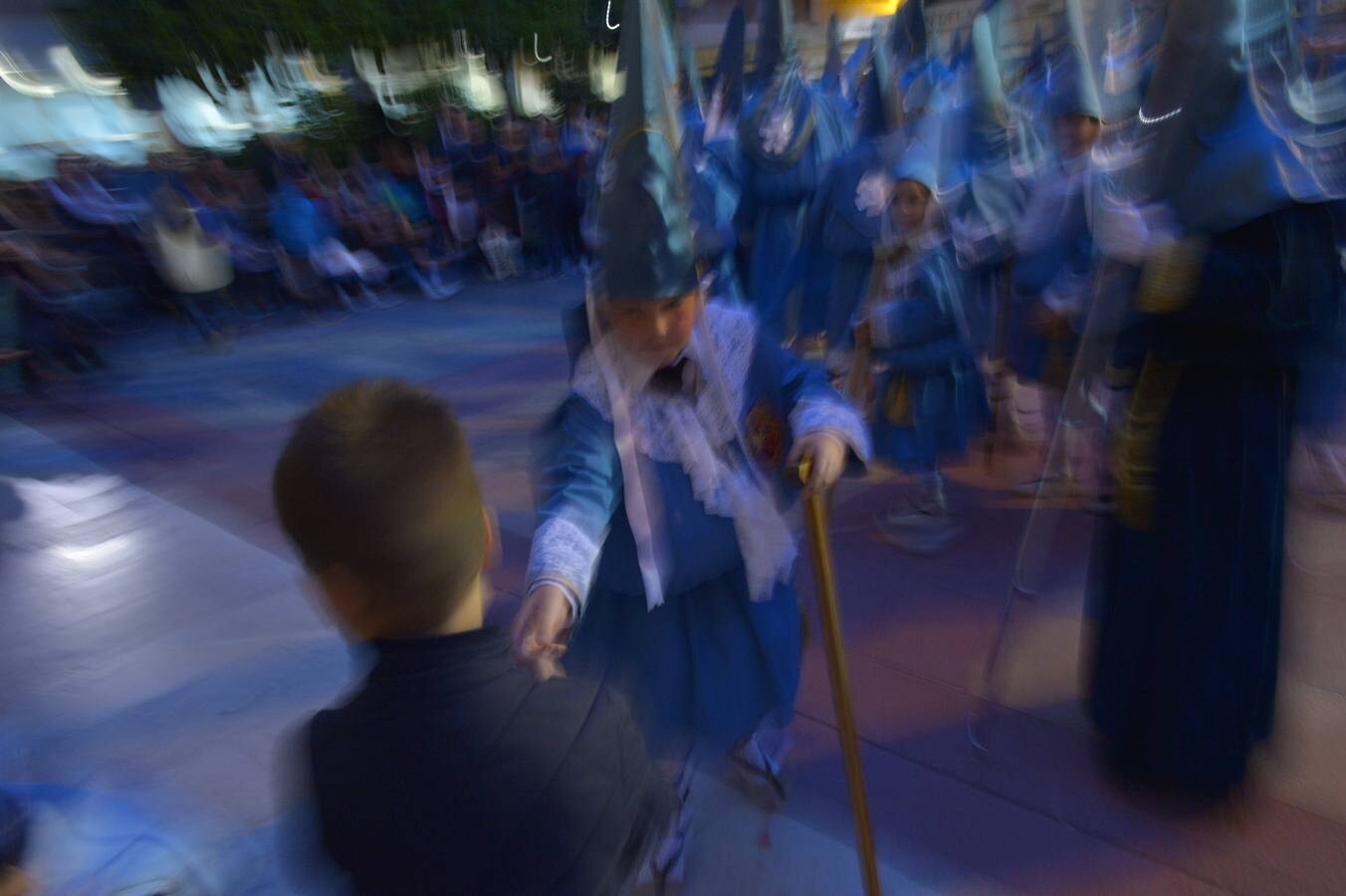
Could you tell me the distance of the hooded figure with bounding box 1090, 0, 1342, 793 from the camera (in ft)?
5.81

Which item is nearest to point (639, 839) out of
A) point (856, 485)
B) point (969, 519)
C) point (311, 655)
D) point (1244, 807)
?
point (1244, 807)

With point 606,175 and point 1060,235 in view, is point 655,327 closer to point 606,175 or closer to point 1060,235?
point 606,175

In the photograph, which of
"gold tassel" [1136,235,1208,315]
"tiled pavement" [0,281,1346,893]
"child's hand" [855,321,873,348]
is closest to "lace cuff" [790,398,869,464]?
"gold tassel" [1136,235,1208,315]

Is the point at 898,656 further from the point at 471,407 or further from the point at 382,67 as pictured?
the point at 382,67

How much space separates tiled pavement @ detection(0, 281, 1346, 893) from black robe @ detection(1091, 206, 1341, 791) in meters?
0.24

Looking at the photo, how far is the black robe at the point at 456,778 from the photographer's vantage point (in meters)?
0.93

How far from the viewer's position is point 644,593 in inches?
70.7

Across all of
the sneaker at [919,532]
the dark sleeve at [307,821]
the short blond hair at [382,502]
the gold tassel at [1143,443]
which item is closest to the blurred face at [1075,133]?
the sneaker at [919,532]

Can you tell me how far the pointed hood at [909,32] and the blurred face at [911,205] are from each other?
74.8 inches

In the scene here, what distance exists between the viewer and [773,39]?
18.3ft

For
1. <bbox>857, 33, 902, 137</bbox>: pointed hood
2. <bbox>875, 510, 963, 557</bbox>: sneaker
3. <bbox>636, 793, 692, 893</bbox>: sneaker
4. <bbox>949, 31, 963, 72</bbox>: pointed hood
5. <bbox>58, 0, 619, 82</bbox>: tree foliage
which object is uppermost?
<bbox>58, 0, 619, 82</bbox>: tree foliage

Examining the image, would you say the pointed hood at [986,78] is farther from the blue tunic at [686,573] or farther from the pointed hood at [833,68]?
the blue tunic at [686,573]

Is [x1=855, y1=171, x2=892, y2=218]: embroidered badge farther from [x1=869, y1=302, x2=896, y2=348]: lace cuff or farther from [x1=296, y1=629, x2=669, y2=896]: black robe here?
[x1=296, y1=629, x2=669, y2=896]: black robe

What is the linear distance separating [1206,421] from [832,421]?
38.6 inches
